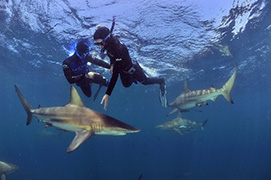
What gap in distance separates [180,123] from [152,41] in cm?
740

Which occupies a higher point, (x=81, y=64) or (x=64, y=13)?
(x=64, y=13)

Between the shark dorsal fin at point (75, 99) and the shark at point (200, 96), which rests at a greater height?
the shark dorsal fin at point (75, 99)

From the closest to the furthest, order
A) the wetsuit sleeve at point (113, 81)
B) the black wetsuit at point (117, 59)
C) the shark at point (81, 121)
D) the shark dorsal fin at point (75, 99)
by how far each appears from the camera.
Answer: the shark at point (81, 121)
the shark dorsal fin at point (75, 99)
the wetsuit sleeve at point (113, 81)
the black wetsuit at point (117, 59)

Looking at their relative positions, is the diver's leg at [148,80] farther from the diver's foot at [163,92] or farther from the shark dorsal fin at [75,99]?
the shark dorsal fin at [75,99]

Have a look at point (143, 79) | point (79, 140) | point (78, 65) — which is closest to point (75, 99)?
point (79, 140)

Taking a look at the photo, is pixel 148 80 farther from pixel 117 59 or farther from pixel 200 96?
pixel 117 59

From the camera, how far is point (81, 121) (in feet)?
13.9

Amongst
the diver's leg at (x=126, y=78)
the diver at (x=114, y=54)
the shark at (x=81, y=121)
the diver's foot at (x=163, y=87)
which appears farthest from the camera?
the diver's foot at (x=163, y=87)

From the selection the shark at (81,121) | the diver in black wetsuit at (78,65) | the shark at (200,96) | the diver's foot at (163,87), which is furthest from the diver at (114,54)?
the shark at (200,96)

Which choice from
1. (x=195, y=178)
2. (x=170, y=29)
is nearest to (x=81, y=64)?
(x=170, y=29)

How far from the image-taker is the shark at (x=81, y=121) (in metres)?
3.67

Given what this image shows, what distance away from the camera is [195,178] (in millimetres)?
24797

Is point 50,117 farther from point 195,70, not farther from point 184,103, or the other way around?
point 195,70

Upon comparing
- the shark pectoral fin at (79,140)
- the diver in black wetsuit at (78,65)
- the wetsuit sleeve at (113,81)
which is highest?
the diver in black wetsuit at (78,65)
